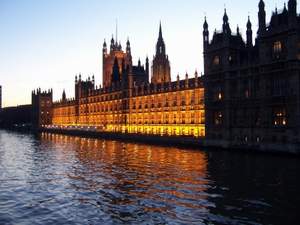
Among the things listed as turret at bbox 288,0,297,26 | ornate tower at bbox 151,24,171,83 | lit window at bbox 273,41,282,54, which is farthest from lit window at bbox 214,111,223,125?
ornate tower at bbox 151,24,171,83

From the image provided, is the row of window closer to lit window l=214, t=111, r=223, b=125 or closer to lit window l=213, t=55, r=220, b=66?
lit window l=214, t=111, r=223, b=125

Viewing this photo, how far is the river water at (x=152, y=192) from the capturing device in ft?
99.0

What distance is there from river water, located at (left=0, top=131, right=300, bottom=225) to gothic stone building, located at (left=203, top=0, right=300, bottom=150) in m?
13.7

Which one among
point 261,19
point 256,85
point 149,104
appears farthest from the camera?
point 149,104

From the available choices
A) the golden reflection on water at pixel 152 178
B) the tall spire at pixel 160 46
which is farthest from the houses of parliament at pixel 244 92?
the tall spire at pixel 160 46

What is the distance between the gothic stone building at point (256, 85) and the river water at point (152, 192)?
538 inches

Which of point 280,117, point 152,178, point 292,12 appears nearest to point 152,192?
point 152,178

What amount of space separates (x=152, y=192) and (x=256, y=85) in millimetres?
50099

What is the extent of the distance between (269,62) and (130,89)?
273 feet

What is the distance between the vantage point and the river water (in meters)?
30.2

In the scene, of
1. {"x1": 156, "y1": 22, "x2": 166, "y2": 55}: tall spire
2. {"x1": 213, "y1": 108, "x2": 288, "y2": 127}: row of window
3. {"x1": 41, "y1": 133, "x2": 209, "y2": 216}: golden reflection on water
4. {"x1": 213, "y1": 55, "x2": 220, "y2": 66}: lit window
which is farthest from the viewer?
{"x1": 156, "y1": 22, "x2": 166, "y2": 55}: tall spire

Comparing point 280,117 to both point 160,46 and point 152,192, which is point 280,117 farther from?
point 160,46

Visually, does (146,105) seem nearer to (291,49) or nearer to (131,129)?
(131,129)

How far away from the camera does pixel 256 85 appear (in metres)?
80.8
